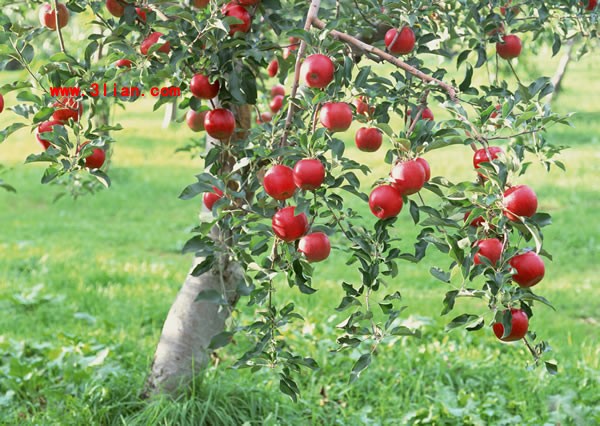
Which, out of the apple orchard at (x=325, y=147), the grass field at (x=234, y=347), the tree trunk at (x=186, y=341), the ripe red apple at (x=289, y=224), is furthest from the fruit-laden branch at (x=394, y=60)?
the tree trunk at (x=186, y=341)

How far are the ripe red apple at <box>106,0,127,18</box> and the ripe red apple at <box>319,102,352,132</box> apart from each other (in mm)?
738

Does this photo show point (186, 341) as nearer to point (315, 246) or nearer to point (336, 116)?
point (315, 246)

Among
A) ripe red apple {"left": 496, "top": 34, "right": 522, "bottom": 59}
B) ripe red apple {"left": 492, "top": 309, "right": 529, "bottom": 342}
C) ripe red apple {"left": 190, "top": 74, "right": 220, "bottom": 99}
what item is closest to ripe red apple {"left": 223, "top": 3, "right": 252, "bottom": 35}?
ripe red apple {"left": 190, "top": 74, "right": 220, "bottom": 99}

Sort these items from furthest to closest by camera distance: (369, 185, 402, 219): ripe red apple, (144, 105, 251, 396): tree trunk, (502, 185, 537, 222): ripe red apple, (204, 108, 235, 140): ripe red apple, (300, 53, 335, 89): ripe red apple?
(144, 105, 251, 396): tree trunk < (204, 108, 235, 140): ripe red apple < (300, 53, 335, 89): ripe red apple < (369, 185, 402, 219): ripe red apple < (502, 185, 537, 222): ripe red apple

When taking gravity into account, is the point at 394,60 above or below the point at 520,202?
above

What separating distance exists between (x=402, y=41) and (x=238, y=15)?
41cm

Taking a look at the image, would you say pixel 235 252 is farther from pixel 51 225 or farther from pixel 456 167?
pixel 456 167

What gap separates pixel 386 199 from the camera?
1426mm

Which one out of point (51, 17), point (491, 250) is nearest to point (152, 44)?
point (51, 17)

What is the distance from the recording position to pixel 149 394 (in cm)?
273

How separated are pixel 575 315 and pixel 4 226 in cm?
482

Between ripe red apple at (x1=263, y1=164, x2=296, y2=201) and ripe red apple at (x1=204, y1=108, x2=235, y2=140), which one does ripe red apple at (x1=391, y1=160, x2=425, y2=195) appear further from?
ripe red apple at (x1=204, y1=108, x2=235, y2=140)

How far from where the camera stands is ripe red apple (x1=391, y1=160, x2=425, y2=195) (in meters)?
1.39

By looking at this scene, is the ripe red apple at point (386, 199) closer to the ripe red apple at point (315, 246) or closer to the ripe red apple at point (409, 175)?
the ripe red apple at point (409, 175)
